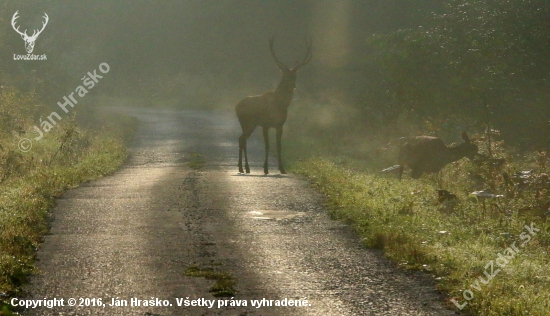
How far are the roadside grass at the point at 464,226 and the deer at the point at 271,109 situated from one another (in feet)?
3.69

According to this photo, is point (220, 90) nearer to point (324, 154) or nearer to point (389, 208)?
point (324, 154)

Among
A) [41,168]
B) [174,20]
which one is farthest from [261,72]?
[41,168]

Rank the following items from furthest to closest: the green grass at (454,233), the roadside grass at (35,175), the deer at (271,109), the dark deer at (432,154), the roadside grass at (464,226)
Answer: the deer at (271,109), the dark deer at (432,154), the roadside grass at (35,175), the roadside grass at (464,226), the green grass at (454,233)

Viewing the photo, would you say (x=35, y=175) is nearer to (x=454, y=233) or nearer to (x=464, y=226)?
(x=464, y=226)

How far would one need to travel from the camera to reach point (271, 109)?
19.2m

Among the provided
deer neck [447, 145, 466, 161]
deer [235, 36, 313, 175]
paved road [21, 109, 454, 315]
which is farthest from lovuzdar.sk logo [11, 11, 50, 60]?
deer neck [447, 145, 466, 161]

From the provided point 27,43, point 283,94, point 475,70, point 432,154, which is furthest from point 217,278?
point 27,43

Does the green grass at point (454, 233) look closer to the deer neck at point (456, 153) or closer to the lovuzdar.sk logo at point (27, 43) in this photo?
the deer neck at point (456, 153)

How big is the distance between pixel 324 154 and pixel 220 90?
28842mm

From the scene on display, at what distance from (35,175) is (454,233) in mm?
8947

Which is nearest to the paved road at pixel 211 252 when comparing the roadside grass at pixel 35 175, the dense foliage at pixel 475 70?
the roadside grass at pixel 35 175

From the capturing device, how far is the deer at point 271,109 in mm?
18969

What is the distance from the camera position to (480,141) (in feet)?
68.3

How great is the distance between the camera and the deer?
19.0m
